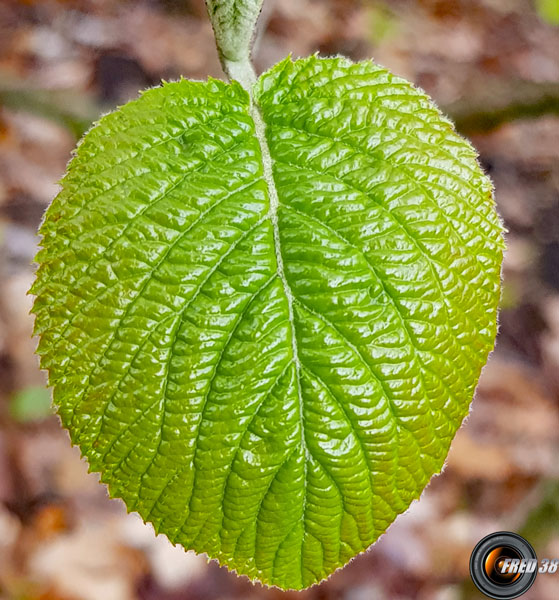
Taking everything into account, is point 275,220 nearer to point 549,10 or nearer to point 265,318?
point 265,318

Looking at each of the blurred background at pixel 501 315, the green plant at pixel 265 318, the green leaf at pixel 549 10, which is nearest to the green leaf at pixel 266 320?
the green plant at pixel 265 318

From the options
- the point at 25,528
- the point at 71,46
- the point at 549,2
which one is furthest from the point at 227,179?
the point at 549,2

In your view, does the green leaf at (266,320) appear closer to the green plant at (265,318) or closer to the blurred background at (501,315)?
the green plant at (265,318)

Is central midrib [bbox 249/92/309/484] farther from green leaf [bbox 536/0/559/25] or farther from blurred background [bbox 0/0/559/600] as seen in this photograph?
green leaf [bbox 536/0/559/25]

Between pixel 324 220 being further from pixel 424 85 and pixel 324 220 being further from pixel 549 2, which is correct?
pixel 549 2

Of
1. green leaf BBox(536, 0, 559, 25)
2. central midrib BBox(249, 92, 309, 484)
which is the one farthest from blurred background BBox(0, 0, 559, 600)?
central midrib BBox(249, 92, 309, 484)

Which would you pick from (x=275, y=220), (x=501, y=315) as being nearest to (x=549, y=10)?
(x=501, y=315)

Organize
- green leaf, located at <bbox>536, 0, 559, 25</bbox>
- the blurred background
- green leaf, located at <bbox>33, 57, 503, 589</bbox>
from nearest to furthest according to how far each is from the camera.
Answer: green leaf, located at <bbox>33, 57, 503, 589</bbox> → the blurred background → green leaf, located at <bbox>536, 0, 559, 25</bbox>
